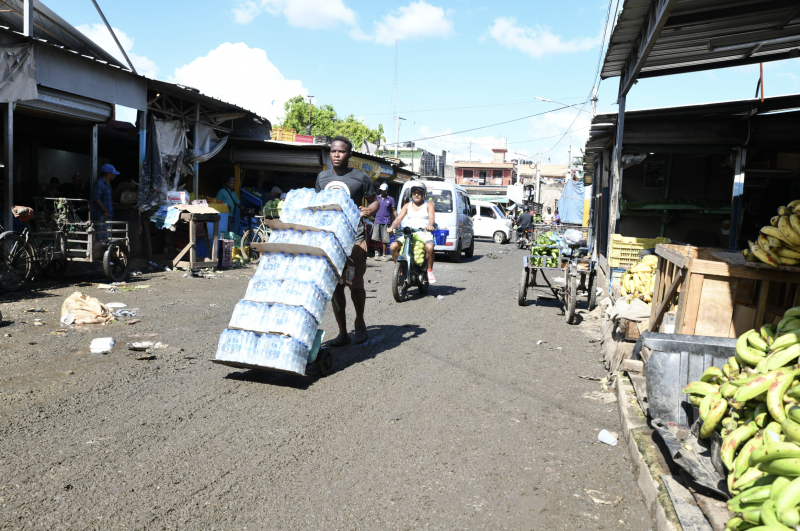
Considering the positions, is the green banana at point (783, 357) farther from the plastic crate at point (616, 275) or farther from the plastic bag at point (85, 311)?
the plastic bag at point (85, 311)

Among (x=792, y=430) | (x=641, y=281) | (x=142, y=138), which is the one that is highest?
(x=142, y=138)

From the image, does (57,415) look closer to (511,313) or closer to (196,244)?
(511,313)

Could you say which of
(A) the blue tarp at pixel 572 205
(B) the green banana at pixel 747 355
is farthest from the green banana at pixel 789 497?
(A) the blue tarp at pixel 572 205

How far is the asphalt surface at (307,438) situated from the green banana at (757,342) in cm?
111

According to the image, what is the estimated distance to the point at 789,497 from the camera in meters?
2.08

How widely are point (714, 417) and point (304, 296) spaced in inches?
130

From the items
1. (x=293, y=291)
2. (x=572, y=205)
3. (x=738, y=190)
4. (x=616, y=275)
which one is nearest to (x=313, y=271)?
(x=293, y=291)

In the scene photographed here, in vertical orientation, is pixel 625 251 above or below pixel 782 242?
below

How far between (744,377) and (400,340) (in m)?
4.49

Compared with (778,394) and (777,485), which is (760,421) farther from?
(777,485)

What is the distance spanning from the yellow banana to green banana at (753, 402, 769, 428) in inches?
56.7

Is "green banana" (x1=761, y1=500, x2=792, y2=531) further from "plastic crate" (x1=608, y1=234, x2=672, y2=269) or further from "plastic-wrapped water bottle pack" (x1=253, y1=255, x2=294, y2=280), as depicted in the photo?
"plastic crate" (x1=608, y1=234, x2=672, y2=269)

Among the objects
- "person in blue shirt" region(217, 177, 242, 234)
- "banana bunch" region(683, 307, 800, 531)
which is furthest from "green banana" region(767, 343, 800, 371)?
"person in blue shirt" region(217, 177, 242, 234)

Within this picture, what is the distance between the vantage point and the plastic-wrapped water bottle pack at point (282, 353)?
4.98 metres
